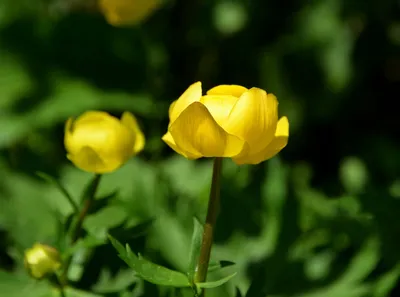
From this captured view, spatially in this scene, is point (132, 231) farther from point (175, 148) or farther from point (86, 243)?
point (175, 148)

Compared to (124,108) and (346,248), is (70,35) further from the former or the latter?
(346,248)

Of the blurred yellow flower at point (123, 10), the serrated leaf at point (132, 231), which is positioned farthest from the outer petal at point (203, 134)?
the blurred yellow flower at point (123, 10)

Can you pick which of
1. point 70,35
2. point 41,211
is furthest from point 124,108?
point 41,211

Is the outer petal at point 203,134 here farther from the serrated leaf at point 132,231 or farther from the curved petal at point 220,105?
the serrated leaf at point 132,231

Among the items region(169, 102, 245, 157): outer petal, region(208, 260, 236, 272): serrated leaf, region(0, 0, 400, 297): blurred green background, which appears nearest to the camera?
region(169, 102, 245, 157): outer petal

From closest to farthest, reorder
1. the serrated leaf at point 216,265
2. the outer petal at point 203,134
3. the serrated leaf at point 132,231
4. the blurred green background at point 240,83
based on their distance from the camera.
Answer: the outer petal at point 203,134 < the serrated leaf at point 216,265 < the serrated leaf at point 132,231 < the blurred green background at point 240,83

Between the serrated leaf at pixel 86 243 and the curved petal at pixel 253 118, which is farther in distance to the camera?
the serrated leaf at pixel 86 243

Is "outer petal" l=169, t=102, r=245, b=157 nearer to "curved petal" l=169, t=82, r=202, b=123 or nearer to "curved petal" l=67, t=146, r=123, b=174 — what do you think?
"curved petal" l=169, t=82, r=202, b=123

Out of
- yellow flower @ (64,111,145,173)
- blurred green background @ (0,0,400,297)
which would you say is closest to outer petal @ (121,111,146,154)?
yellow flower @ (64,111,145,173)
